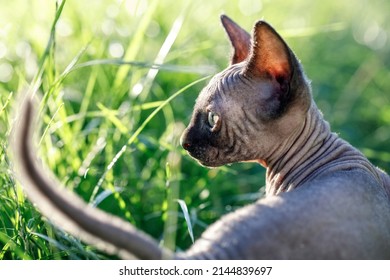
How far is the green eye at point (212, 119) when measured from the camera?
248 centimetres

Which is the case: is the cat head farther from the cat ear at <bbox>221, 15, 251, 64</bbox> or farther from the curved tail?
the curved tail

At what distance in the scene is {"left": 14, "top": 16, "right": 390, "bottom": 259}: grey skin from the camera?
1.73 metres

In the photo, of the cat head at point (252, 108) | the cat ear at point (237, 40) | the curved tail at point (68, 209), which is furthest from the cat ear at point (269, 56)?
the curved tail at point (68, 209)

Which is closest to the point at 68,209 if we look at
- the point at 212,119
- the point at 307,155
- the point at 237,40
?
the point at 212,119

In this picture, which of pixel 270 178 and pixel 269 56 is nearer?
pixel 269 56

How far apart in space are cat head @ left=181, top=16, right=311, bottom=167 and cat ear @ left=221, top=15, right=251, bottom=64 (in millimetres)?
208

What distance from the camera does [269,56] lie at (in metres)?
2.35

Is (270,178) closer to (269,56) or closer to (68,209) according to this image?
(269,56)

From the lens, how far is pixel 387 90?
200 inches

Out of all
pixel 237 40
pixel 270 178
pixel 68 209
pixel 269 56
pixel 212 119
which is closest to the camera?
pixel 68 209

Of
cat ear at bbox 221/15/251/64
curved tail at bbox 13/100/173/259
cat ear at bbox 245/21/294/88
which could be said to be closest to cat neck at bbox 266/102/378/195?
cat ear at bbox 245/21/294/88

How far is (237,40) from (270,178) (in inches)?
20.8
